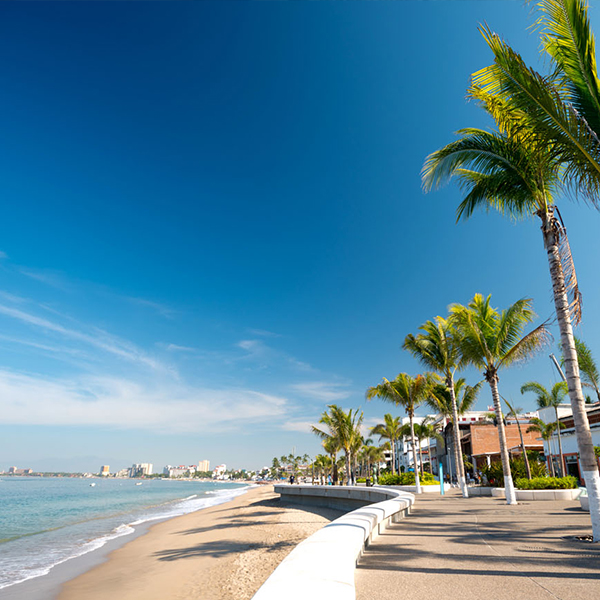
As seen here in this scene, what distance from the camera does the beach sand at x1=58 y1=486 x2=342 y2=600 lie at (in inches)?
455

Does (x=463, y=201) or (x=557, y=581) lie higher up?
(x=463, y=201)

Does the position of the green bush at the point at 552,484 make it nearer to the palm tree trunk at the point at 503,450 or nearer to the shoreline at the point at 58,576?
the palm tree trunk at the point at 503,450

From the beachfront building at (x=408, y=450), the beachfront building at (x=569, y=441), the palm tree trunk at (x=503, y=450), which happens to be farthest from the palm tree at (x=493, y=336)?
the beachfront building at (x=408, y=450)

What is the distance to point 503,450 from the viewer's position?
1662 centimetres

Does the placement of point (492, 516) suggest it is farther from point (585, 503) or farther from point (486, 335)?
point (486, 335)

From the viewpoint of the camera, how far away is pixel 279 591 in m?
3.26

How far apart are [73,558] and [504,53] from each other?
23737mm

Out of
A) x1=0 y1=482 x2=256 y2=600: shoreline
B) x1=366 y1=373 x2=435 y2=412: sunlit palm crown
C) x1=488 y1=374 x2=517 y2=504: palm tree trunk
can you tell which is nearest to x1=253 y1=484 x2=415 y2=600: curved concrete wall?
x1=488 y1=374 x2=517 y2=504: palm tree trunk

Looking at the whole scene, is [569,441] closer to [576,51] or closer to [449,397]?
[449,397]

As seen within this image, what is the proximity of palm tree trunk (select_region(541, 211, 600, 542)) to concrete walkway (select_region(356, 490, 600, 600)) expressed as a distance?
3.10 feet

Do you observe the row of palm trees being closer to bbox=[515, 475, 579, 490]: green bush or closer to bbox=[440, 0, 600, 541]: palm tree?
bbox=[440, 0, 600, 541]: palm tree

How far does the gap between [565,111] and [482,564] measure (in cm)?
770

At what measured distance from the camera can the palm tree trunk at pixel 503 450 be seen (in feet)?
51.8

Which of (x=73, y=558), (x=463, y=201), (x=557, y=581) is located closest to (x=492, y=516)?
(x=557, y=581)
